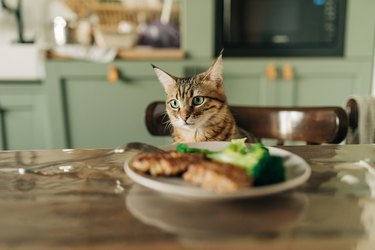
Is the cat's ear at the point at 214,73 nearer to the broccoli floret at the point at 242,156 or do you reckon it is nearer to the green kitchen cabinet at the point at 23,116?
the broccoli floret at the point at 242,156

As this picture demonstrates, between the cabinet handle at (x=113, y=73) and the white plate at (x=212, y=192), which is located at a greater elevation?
the cabinet handle at (x=113, y=73)

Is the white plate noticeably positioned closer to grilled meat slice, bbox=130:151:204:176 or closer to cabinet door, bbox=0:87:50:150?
grilled meat slice, bbox=130:151:204:176

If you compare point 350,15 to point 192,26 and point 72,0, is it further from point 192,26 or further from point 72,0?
point 72,0

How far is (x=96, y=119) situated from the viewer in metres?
1.90

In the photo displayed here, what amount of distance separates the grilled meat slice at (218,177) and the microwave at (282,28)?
1.43 metres

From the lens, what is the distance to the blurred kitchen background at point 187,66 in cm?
182

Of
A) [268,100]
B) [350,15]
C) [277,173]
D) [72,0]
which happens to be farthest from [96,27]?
[277,173]

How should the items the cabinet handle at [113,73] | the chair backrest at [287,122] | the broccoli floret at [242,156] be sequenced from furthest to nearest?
the cabinet handle at [113,73]
the chair backrest at [287,122]
the broccoli floret at [242,156]

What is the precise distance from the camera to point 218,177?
0.48m

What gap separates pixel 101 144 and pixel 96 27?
65 centimetres

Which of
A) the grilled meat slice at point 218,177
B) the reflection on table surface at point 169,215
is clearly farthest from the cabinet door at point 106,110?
the grilled meat slice at point 218,177

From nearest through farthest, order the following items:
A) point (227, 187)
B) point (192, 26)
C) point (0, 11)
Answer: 1. point (227, 187)
2. point (192, 26)
3. point (0, 11)

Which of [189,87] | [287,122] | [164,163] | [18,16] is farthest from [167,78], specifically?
[18,16]

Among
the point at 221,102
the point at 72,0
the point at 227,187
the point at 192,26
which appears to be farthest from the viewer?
the point at 72,0
